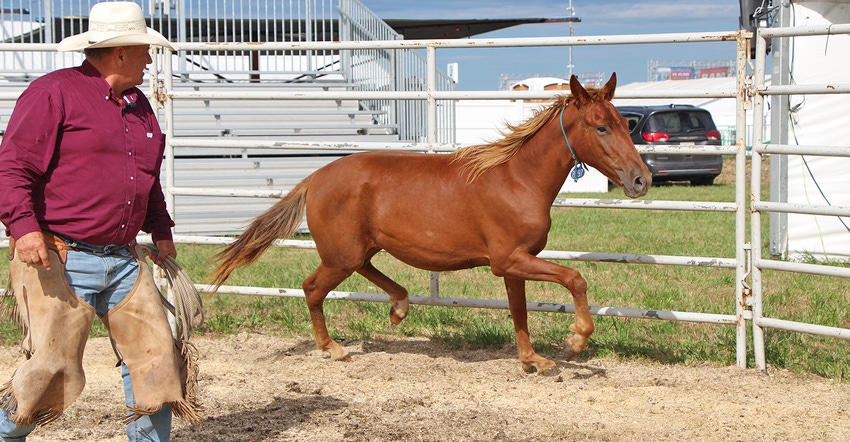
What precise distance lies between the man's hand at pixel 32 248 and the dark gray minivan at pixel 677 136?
15.2 meters

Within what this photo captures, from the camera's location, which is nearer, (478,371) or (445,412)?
(445,412)

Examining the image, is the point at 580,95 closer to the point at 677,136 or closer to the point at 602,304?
the point at 602,304

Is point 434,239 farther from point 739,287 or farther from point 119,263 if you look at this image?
point 119,263

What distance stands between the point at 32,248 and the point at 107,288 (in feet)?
1.33

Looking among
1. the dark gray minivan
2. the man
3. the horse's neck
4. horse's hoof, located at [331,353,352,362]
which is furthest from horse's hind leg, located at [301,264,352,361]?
the dark gray minivan

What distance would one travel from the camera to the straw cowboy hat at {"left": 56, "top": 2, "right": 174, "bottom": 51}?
3420 millimetres

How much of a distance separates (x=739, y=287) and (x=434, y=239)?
179 cm

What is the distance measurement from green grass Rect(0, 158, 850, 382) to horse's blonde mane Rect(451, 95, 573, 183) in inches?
54.3

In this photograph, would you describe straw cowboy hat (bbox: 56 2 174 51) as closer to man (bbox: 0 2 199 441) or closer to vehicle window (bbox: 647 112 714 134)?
man (bbox: 0 2 199 441)

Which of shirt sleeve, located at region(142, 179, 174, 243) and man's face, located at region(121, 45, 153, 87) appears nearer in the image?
man's face, located at region(121, 45, 153, 87)

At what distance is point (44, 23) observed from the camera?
1423 centimetres

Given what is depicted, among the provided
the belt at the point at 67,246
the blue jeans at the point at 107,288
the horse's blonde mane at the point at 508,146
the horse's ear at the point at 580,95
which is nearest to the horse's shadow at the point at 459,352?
the horse's blonde mane at the point at 508,146

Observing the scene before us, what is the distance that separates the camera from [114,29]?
3.45 meters

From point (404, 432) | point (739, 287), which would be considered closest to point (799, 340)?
point (739, 287)
